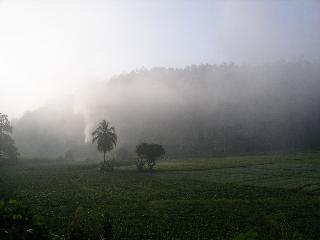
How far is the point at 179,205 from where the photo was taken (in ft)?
153

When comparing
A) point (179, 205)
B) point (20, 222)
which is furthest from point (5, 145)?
point (20, 222)

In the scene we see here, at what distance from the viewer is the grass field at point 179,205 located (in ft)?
119

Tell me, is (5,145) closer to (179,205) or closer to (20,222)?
(179,205)

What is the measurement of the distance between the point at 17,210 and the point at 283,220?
123 ft

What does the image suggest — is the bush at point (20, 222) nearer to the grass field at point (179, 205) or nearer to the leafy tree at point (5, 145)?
the grass field at point (179, 205)

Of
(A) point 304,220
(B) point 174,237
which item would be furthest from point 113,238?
(A) point 304,220

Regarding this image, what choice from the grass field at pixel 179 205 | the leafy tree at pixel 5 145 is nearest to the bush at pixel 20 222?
the grass field at pixel 179 205

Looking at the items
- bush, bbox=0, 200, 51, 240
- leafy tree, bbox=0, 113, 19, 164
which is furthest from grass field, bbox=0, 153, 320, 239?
leafy tree, bbox=0, 113, 19, 164

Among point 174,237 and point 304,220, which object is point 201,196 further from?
point 174,237

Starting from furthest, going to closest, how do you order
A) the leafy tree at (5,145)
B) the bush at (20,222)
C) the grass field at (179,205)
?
1. the leafy tree at (5,145)
2. the grass field at (179,205)
3. the bush at (20,222)

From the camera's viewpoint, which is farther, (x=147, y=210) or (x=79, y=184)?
(x=79, y=184)

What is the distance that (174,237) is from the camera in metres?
33.9

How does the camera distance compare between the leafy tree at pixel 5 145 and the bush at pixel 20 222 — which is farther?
the leafy tree at pixel 5 145

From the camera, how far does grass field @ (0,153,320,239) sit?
36.2 m
